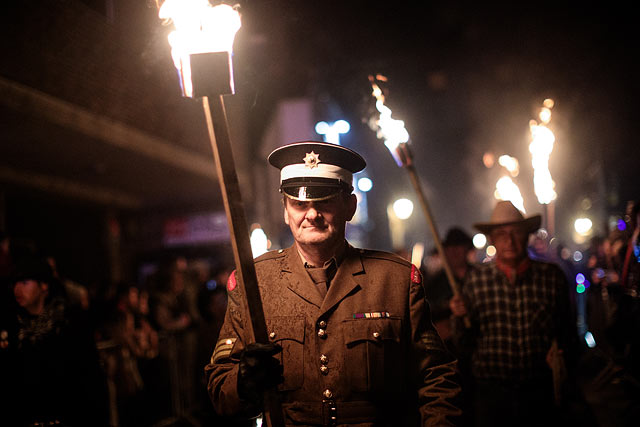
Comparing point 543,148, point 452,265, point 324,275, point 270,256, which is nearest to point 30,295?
point 270,256

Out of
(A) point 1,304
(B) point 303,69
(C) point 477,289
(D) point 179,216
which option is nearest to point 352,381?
(C) point 477,289

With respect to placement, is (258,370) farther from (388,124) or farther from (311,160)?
(388,124)

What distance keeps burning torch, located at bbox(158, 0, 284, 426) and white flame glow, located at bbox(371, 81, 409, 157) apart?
3.11 meters

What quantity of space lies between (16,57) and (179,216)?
1116cm

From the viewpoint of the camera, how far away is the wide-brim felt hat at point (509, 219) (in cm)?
592

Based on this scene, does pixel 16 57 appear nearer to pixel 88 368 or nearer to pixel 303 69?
pixel 88 368

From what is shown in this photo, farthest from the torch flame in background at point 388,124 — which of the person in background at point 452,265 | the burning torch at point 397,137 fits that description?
the person in background at point 452,265

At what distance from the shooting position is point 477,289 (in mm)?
5758

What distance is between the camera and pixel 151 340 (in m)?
9.12

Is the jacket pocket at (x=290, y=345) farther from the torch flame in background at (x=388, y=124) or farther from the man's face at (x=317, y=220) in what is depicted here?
the torch flame in background at (x=388, y=124)

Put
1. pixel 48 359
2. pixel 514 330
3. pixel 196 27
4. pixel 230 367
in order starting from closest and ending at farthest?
1. pixel 196 27
2. pixel 230 367
3. pixel 48 359
4. pixel 514 330

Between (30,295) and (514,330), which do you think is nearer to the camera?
(30,295)

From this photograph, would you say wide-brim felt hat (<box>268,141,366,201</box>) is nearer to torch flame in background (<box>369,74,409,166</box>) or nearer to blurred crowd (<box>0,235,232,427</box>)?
torch flame in background (<box>369,74,409,166</box>)

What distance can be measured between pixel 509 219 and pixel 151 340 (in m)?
6.24
